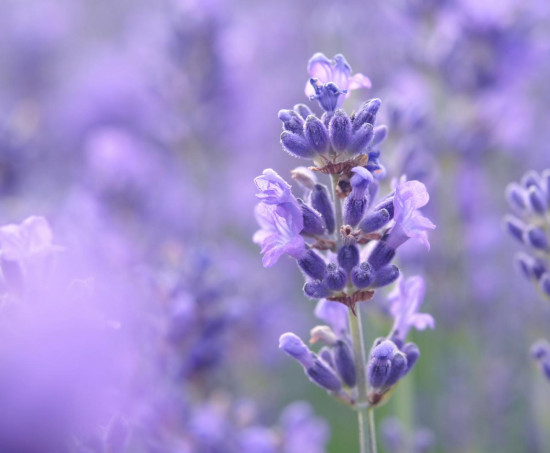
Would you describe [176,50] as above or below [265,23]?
below

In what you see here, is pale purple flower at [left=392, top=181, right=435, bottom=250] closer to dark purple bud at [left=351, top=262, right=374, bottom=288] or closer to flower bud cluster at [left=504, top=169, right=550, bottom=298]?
dark purple bud at [left=351, top=262, right=374, bottom=288]

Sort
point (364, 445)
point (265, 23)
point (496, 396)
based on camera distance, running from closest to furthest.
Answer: point (364, 445) → point (496, 396) → point (265, 23)

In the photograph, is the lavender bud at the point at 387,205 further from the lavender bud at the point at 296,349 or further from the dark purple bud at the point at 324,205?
the lavender bud at the point at 296,349

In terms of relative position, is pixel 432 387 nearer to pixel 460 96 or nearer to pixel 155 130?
pixel 460 96

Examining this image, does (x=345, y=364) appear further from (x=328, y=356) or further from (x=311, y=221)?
(x=311, y=221)

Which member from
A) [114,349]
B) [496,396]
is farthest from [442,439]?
[114,349]

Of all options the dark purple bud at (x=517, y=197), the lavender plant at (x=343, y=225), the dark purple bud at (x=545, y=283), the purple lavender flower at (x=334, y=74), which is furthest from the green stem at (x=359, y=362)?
the dark purple bud at (x=517, y=197)
